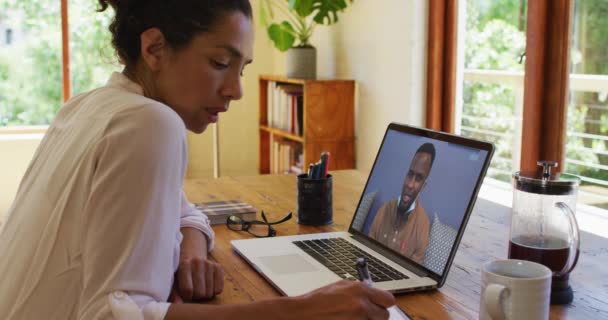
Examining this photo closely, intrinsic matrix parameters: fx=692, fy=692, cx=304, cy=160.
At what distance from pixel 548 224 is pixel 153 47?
0.72 metres

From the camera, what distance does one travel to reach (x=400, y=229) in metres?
1.33

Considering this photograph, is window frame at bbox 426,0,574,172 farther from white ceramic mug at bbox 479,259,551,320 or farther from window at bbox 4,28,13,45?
window at bbox 4,28,13,45

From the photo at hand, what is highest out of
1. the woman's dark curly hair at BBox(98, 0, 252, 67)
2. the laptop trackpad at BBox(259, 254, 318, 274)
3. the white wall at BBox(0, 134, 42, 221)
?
the woman's dark curly hair at BBox(98, 0, 252, 67)

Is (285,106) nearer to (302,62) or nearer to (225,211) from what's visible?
(302,62)

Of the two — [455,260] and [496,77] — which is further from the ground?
[496,77]

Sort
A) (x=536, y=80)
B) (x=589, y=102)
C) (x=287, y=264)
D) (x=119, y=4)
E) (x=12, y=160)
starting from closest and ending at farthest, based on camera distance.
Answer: (x=119, y=4)
(x=287, y=264)
(x=589, y=102)
(x=536, y=80)
(x=12, y=160)

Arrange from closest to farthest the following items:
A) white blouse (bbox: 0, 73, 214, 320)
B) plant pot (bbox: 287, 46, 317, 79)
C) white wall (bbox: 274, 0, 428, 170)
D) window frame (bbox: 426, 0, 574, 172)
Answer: white blouse (bbox: 0, 73, 214, 320) → window frame (bbox: 426, 0, 574, 172) → white wall (bbox: 274, 0, 428, 170) → plant pot (bbox: 287, 46, 317, 79)

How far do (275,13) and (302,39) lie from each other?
2.80 feet

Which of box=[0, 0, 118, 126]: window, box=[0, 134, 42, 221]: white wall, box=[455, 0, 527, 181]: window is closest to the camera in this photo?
box=[455, 0, 527, 181]: window

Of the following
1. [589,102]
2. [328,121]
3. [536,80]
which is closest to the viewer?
[589,102]

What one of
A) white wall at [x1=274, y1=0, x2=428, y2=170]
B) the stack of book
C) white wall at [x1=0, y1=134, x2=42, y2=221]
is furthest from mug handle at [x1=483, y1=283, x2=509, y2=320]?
white wall at [x1=0, y1=134, x2=42, y2=221]

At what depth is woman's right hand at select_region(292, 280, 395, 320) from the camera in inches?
36.6

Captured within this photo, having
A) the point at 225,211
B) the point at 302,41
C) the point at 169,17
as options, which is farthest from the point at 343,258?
the point at 302,41

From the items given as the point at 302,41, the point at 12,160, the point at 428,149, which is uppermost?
the point at 302,41
